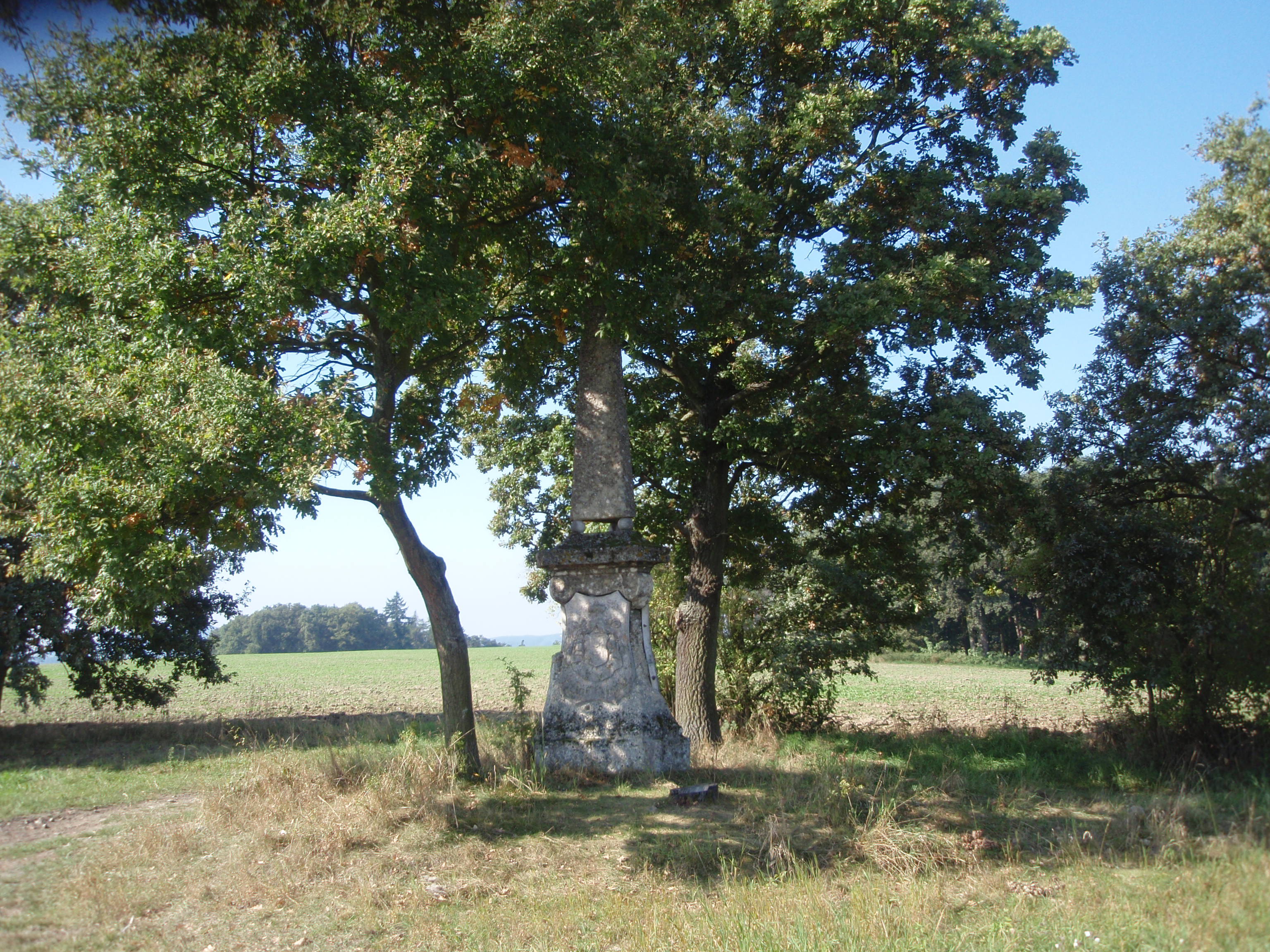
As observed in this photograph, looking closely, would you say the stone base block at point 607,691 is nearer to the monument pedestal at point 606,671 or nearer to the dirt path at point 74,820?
the monument pedestal at point 606,671

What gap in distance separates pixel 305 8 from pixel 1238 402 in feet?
37.2

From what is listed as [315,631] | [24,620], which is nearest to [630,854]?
[24,620]

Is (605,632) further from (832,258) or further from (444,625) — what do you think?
(832,258)

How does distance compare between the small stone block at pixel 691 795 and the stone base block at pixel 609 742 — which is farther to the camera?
the stone base block at pixel 609 742

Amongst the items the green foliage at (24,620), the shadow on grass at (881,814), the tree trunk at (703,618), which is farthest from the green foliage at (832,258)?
the green foliage at (24,620)

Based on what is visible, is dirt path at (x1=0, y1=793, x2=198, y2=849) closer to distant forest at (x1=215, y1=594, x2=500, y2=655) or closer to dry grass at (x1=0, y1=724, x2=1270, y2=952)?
dry grass at (x1=0, y1=724, x2=1270, y2=952)

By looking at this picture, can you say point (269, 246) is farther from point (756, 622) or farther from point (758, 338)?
point (756, 622)

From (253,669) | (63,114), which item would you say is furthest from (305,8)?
(253,669)

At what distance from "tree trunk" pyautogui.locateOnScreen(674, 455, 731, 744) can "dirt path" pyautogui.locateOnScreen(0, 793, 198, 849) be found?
6.39 meters

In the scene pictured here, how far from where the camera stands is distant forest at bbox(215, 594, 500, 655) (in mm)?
88500

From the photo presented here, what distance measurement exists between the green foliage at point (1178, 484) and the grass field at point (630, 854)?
132cm

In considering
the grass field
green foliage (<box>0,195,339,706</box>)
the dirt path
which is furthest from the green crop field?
green foliage (<box>0,195,339,706</box>)

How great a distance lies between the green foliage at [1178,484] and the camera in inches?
394

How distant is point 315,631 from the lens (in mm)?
88875
